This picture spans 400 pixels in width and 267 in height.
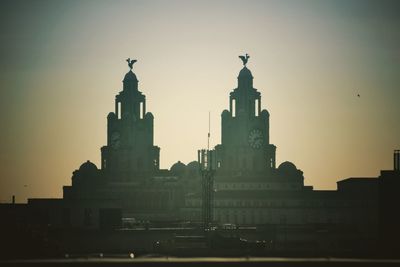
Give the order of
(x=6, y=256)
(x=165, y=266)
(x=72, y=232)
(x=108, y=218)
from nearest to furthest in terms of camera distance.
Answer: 1. (x=165, y=266)
2. (x=6, y=256)
3. (x=72, y=232)
4. (x=108, y=218)

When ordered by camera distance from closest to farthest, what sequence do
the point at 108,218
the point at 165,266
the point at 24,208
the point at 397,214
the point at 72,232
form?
the point at 165,266
the point at 397,214
the point at 72,232
the point at 108,218
the point at 24,208

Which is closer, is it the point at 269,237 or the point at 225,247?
the point at 225,247

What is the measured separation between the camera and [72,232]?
164 meters

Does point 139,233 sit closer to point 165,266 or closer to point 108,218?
point 108,218

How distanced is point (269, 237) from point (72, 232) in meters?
28.5

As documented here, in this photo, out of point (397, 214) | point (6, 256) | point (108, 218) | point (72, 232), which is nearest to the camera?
point (6, 256)

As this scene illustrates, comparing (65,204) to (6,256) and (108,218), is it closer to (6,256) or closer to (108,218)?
(108,218)

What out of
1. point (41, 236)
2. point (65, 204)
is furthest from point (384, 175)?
point (65, 204)

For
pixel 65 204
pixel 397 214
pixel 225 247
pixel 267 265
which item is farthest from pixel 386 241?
pixel 65 204

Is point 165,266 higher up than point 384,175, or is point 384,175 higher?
point 384,175

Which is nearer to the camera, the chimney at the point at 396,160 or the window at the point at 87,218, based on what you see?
the chimney at the point at 396,160

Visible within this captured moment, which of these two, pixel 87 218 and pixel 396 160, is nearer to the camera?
pixel 396 160

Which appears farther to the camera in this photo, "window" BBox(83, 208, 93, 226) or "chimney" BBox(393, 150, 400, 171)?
"window" BBox(83, 208, 93, 226)

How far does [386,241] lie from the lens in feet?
451
